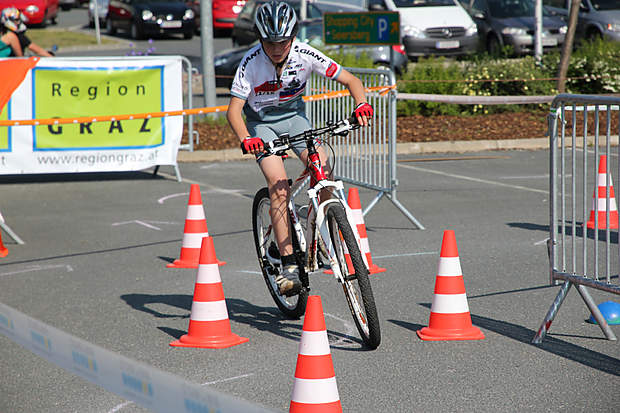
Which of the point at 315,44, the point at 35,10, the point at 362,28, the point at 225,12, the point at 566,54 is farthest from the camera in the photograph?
the point at 35,10

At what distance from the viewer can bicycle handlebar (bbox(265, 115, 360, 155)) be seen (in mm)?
5836

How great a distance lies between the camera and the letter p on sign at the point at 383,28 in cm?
1612

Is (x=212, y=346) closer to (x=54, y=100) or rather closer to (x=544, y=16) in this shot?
(x=54, y=100)

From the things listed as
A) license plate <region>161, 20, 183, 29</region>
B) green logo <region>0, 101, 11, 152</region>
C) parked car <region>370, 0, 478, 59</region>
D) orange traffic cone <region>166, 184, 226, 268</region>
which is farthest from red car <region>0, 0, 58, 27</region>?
orange traffic cone <region>166, 184, 226, 268</region>

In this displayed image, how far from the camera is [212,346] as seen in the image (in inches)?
229

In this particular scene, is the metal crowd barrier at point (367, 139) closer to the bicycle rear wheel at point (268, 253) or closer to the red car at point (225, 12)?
the bicycle rear wheel at point (268, 253)

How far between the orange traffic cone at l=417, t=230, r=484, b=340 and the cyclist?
858 millimetres

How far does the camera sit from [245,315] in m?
6.59

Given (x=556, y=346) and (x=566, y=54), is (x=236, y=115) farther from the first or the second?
(x=566, y=54)

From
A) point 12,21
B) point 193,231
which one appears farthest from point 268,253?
point 12,21

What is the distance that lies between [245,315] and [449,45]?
717 inches

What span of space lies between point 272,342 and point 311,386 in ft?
4.94

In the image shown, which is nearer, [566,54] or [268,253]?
[268,253]

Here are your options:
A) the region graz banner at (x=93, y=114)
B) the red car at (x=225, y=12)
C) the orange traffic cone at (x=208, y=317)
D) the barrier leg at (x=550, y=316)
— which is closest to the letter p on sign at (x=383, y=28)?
the region graz banner at (x=93, y=114)
